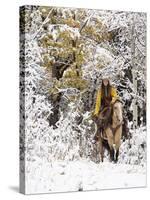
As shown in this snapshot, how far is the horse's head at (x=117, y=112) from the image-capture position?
342 inches

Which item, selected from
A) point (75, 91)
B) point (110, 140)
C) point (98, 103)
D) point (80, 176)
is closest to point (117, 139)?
point (110, 140)

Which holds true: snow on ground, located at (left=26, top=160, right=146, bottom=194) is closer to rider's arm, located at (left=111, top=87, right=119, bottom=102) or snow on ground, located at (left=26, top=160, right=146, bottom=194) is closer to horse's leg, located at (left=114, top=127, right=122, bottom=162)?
horse's leg, located at (left=114, top=127, right=122, bottom=162)

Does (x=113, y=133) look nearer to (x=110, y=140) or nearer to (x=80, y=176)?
(x=110, y=140)

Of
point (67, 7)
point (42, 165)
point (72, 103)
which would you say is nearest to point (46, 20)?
point (67, 7)

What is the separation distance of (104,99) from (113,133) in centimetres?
37

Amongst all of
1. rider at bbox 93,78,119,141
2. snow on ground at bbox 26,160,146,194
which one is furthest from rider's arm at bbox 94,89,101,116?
snow on ground at bbox 26,160,146,194

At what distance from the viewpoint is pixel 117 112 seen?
28.6 feet

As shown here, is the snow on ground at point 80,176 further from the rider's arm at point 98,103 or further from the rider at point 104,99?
the rider's arm at point 98,103

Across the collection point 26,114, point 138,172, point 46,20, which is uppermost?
point 46,20

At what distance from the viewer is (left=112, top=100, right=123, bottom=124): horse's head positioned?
870 cm

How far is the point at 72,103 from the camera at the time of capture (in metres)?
8.46

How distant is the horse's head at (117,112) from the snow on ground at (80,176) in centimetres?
46

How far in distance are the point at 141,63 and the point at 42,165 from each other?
5.07ft

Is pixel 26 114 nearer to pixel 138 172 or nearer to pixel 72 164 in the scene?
pixel 72 164
